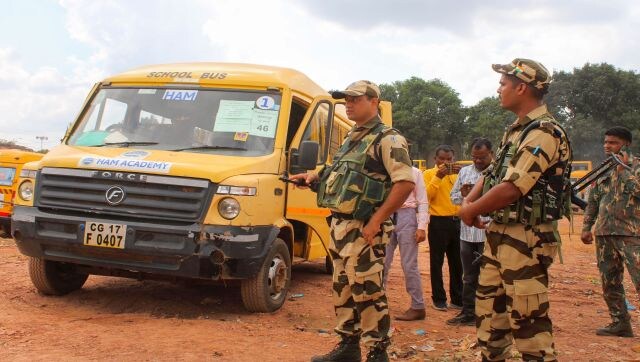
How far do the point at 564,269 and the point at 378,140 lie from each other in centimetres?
749

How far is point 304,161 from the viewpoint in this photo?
199 inches

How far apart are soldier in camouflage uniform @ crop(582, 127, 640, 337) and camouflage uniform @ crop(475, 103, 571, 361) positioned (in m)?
2.45

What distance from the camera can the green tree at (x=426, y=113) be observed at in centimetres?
4706

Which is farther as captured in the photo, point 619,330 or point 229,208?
point 619,330

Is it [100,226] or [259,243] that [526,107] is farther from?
[100,226]

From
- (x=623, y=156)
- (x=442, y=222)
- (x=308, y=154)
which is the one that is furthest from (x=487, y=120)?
(x=308, y=154)

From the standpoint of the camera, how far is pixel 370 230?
3561 mm

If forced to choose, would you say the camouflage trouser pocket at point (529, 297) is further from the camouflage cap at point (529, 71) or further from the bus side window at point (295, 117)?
the bus side window at point (295, 117)

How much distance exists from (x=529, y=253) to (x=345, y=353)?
1.50 metres

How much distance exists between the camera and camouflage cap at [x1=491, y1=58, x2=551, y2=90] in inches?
124

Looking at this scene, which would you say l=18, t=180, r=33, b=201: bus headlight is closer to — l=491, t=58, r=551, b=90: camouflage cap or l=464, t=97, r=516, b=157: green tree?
l=491, t=58, r=551, b=90: camouflage cap

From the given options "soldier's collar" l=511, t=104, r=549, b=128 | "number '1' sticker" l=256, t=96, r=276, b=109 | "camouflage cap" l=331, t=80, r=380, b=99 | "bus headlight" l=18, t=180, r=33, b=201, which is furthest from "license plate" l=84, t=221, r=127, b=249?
"soldier's collar" l=511, t=104, r=549, b=128

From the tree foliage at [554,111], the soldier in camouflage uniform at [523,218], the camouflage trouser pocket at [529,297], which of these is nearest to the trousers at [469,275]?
the soldier in camouflage uniform at [523,218]

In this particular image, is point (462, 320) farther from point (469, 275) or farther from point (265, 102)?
point (265, 102)
